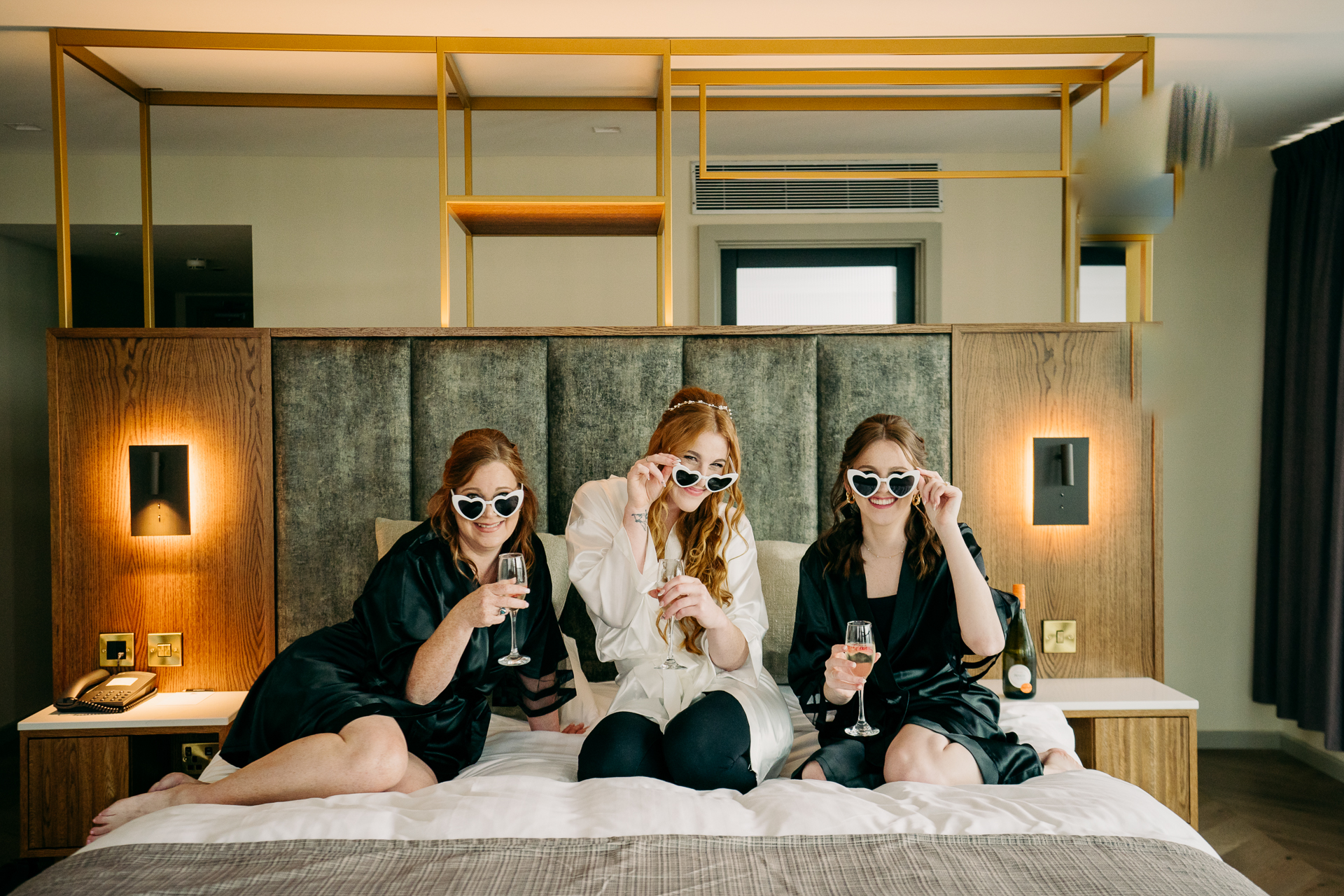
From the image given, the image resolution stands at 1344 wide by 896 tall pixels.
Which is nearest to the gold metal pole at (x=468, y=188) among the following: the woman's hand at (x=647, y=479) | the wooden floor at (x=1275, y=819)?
the woman's hand at (x=647, y=479)

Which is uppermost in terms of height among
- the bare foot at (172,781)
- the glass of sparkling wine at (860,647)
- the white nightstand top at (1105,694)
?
the glass of sparkling wine at (860,647)

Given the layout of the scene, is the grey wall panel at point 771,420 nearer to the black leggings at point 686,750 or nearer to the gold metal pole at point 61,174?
the black leggings at point 686,750

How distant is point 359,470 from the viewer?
99.5 inches

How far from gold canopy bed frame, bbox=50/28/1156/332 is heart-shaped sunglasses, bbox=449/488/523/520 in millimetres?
789

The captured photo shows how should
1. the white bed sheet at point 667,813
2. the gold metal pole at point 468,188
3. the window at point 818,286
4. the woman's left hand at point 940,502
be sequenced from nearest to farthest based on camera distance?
1. the white bed sheet at point 667,813
2. the woman's left hand at point 940,502
3. the gold metal pole at point 468,188
4. the window at point 818,286

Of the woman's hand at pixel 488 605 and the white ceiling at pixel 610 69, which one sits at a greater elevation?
the white ceiling at pixel 610 69

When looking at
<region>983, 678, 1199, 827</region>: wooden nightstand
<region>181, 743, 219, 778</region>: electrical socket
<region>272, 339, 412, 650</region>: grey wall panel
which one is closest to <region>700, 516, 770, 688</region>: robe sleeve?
<region>983, 678, 1199, 827</region>: wooden nightstand

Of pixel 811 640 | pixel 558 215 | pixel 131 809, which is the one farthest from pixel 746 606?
pixel 558 215

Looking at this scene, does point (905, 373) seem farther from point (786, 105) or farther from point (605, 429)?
point (786, 105)

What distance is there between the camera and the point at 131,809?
5.59 feet

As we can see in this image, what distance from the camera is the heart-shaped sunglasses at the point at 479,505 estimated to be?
195 cm

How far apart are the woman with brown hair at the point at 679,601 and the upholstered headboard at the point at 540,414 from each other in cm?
32

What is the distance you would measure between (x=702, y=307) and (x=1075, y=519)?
176 cm

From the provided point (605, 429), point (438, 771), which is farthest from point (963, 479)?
point (438, 771)
